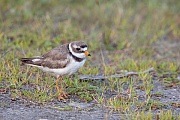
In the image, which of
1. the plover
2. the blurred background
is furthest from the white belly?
the blurred background

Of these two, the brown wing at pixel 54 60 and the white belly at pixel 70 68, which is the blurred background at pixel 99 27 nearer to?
the brown wing at pixel 54 60

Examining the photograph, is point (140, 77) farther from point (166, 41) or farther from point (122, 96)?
point (166, 41)

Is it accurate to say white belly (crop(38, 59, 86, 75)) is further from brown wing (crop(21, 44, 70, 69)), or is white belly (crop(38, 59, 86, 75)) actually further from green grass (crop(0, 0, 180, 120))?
green grass (crop(0, 0, 180, 120))

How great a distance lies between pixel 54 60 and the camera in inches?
277

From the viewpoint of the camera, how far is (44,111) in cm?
621

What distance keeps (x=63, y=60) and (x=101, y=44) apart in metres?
2.93

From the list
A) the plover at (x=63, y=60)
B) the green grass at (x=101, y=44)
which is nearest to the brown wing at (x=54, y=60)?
the plover at (x=63, y=60)

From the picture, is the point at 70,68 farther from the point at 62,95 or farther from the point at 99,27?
the point at 99,27

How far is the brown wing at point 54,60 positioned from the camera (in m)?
6.93

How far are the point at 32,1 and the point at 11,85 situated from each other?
4574 millimetres

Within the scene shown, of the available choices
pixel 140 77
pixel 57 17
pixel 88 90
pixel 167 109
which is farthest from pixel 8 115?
pixel 57 17

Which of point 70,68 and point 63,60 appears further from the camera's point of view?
point 63,60

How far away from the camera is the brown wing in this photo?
6934 millimetres

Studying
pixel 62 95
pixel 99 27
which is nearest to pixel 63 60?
pixel 62 95
